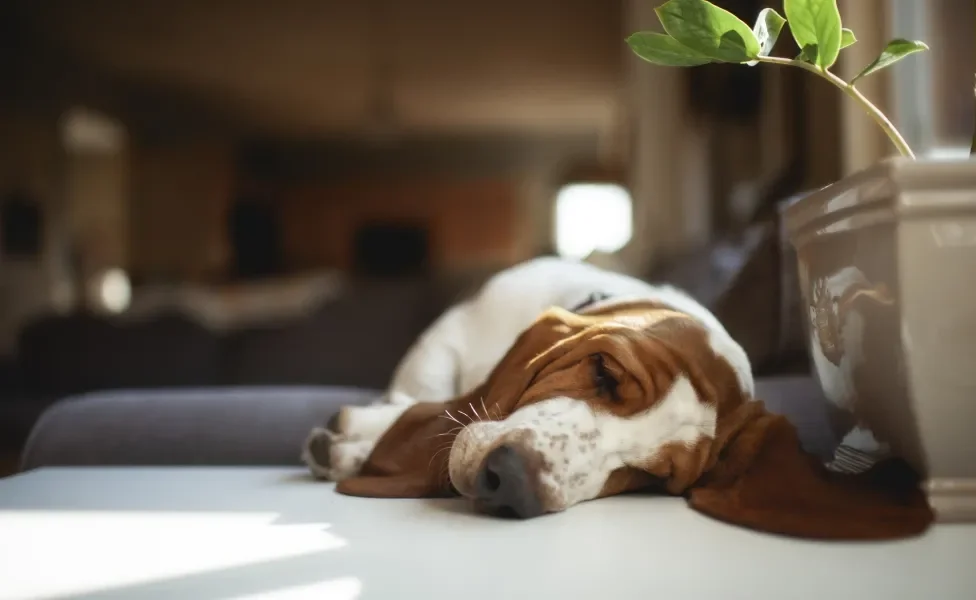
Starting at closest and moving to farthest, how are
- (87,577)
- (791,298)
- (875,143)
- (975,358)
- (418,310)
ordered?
(87,577) → (975,358) → (791,298) → (875,143) → (418,310)

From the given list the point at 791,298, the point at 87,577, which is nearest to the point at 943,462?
the point at 791,298

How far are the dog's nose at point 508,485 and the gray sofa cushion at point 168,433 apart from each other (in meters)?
0.65

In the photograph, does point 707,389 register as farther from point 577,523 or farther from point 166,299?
point 166,299

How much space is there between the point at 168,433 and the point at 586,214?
8.46m

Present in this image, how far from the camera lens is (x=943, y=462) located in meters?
0.80

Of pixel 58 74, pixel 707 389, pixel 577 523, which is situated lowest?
pixel 577 523

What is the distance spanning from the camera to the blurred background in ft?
6.27

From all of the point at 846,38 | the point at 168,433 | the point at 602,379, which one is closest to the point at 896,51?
the point at 846,38

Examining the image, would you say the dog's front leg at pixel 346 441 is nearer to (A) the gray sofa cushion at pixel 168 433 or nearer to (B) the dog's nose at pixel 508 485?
(A) the gray sofa cushion at pixel 168 433

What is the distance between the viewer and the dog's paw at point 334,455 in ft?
3.84

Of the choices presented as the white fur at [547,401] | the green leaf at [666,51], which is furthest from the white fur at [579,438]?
the green leaf at [666,51]

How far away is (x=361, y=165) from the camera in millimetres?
10156

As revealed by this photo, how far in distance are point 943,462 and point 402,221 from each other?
31.3ft

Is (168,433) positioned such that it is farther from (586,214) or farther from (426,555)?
(586,214)
